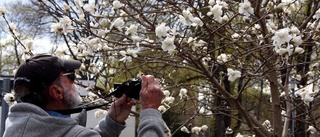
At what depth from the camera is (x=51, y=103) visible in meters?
2.06

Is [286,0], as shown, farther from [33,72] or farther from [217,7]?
[33,72]

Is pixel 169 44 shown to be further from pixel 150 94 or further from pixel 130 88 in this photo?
pixel 150 94

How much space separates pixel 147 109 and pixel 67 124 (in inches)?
12.6

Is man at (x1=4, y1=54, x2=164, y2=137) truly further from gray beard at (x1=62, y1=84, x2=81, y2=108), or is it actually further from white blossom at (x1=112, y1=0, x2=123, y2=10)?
white blossom at (x1=112, y1=0, x2=123, y2=10)

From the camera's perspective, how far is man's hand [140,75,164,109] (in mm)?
2062

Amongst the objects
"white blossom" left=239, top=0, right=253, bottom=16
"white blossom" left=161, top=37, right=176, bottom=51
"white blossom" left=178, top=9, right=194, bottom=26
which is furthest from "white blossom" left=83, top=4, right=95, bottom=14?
"white blossom" left=239, top=0, right=253, bottom=16

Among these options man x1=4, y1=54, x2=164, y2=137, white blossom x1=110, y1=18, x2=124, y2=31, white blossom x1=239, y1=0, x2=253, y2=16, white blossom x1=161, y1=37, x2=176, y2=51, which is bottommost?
man x1=4, y1=54, x2=164, y2=137

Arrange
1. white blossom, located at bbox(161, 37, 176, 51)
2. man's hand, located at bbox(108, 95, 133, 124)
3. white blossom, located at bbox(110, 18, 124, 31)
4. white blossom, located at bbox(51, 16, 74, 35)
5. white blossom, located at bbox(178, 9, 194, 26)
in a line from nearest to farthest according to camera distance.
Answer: man's hand, located at bbox(108, 95, 133, 124)
white blossom, located at bbox(161, 37, 176, 51)
white blossom, located at bbox(178, 9, 194, 26)
white blossom, located at bbox(110, 18, 124, 31)
white blossom, located at bbox(51, 16, 74, 35)

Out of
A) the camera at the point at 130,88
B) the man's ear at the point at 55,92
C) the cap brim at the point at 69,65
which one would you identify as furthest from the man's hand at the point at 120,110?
the man's ear at the point at 55,92

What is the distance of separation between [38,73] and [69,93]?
0.16 m

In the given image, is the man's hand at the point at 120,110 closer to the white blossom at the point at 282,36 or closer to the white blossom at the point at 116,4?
the white blossom at the point at 282,36

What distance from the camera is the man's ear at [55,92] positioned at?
2055mm

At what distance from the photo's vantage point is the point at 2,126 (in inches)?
180

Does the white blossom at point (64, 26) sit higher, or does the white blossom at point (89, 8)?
the white blossom at point (89, 8)
